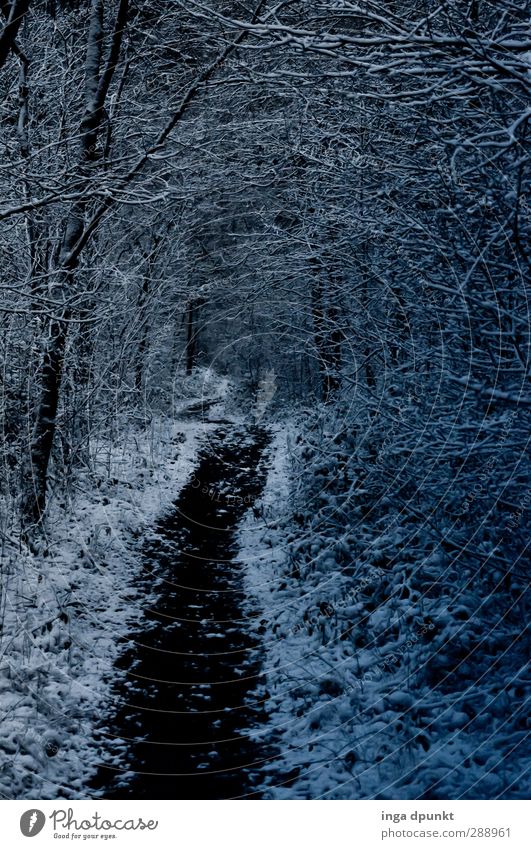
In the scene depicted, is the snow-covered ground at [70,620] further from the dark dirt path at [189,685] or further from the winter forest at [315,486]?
the dark dirt path at [189,685]

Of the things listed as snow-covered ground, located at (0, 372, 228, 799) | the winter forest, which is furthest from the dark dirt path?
snow-covered ground, located at (0, 372, 228, 799)

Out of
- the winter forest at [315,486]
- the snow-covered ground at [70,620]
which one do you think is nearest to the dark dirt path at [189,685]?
the winter forest at [315,486]

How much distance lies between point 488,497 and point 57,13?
10542 mm

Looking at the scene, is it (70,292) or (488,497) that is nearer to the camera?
(488,497)

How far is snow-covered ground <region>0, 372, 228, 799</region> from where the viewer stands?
5.00 metres

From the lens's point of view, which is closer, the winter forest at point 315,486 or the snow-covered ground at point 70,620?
the winter forest at point 315,486

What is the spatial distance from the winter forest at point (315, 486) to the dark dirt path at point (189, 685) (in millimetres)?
29

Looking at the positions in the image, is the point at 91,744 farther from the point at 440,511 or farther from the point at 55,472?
the point at 55,472

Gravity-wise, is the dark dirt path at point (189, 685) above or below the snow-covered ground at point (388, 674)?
below

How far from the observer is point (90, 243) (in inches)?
433

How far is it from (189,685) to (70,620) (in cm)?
156

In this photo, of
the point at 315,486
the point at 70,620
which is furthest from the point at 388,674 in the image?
the point at 315,486

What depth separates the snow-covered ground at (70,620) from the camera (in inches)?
197
